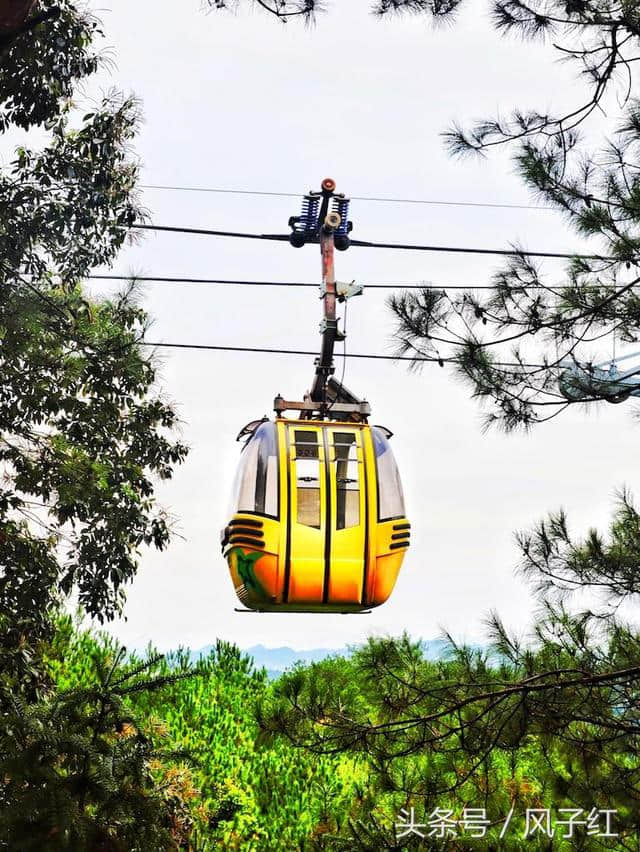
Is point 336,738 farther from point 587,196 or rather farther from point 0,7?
point 0,7

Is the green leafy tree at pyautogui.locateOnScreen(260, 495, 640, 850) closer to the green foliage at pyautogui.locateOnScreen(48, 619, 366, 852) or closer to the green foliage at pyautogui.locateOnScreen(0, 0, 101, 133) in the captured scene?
the green foliage at pyautogui.locateOnScreen(0, 0, 101, 133)

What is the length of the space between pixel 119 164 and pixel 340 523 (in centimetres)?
370

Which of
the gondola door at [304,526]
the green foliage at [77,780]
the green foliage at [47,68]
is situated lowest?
the green foliage at [77,780]

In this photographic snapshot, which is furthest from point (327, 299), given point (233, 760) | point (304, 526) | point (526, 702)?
point (233, 760)

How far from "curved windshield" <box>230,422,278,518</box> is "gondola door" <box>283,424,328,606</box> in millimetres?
87

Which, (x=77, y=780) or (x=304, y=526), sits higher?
(x=304, y=526)

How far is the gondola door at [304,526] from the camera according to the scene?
6281 mm

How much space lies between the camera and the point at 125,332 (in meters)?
8.92

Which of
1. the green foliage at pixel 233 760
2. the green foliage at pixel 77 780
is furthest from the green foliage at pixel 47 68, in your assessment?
the green foliage at pixel 233 760

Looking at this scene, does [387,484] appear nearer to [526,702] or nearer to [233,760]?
[526,702]

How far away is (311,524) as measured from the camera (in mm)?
6410

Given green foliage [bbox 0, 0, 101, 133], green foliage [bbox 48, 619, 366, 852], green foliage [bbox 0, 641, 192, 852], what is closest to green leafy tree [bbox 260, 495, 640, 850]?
green foliage [bbox 0, 641, 192, 852]

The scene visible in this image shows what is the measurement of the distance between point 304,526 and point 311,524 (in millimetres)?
71

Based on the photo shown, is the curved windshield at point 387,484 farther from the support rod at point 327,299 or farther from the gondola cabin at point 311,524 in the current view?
the support rod at point 327,299
